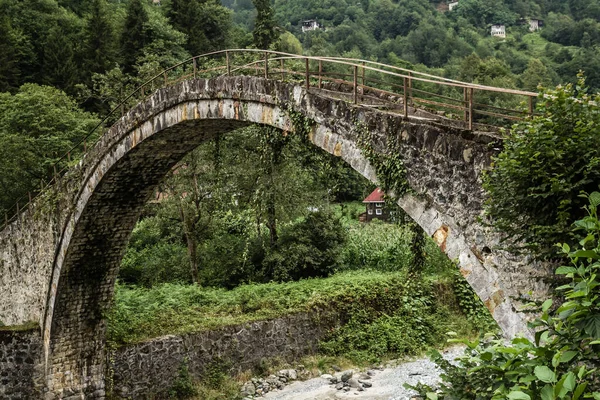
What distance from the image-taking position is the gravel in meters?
15.7

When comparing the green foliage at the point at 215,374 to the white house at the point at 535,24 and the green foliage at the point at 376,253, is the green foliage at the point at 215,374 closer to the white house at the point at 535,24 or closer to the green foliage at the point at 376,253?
the green foliage at the point at 376,253

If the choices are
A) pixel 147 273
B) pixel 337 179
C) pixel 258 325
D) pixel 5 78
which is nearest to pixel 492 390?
pixel 337 179

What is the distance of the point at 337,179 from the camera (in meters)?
10.2

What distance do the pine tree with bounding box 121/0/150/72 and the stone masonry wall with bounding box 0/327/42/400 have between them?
65.2 ft

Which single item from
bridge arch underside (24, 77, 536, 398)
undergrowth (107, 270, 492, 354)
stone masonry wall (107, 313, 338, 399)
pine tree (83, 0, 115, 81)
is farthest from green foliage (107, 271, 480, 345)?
pine tree (83, 0, 115, 81)

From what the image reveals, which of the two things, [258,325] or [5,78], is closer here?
[258,325]

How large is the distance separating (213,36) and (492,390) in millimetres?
35023

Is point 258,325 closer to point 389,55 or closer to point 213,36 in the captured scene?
point 213,36

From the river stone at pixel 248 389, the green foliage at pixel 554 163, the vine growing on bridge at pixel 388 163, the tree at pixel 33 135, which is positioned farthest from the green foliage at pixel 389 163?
the tree at pixel 33 135

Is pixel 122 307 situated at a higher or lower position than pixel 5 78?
lower

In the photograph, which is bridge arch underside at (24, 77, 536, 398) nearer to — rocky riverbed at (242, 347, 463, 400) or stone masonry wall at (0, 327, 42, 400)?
stone masonry wall at (0, 327, 42, 400)

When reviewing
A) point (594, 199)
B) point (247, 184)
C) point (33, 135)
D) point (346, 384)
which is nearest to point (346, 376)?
point (346, 384)

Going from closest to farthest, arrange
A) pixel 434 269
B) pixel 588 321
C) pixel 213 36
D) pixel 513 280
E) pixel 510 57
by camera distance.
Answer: pixel 588 321, pixel 513 280, pixel 434 269, pixel 213 36, pixel 510 57

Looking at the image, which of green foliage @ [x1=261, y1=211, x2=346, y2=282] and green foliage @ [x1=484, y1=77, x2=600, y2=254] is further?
green foliage @ [x1=261, y1=211, x2=346, y2=282]
